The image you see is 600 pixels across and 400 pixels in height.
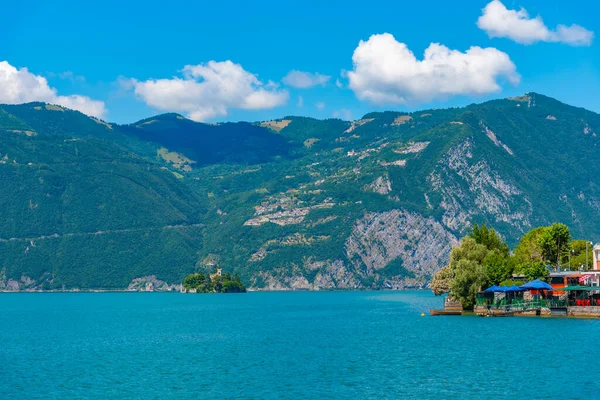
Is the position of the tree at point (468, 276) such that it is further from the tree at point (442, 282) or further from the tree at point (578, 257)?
the tree at point (578, 257)

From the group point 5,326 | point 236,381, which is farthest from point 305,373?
point 5,326

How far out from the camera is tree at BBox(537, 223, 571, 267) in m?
152

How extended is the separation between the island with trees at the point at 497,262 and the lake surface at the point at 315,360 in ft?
24.6

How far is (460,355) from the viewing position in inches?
3278

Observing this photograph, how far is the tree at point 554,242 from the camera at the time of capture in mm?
151875

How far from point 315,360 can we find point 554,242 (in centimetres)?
8179

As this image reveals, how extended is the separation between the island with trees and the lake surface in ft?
24.6

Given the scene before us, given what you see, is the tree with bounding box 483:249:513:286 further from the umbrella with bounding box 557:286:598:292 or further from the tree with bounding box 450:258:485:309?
the umbrella with bounding box 557:286:598:292

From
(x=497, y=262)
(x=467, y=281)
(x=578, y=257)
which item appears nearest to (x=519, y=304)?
(x=467, y=281)

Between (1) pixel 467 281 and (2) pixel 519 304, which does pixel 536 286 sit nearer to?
(2) pixel 519 304

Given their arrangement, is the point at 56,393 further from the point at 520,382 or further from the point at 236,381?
the point at 520,382

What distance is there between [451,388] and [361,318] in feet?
276

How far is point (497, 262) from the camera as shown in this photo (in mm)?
137375

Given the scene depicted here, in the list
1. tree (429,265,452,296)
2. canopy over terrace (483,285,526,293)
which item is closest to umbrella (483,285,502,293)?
canopy over terrace (483,285,526,293)
